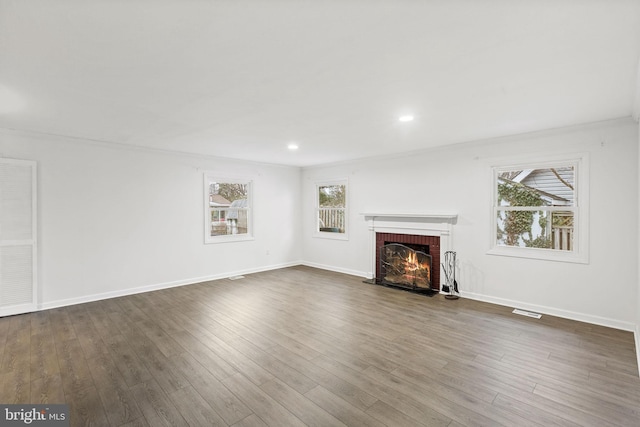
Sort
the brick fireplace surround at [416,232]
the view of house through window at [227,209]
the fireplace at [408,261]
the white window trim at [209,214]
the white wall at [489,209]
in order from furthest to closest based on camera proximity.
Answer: the view of house through window at [227,209]
the white window trim at [209,214]
the fireplace at [408,261]
the brick fireplace surround at [416,232]
the white wall at [489,209]

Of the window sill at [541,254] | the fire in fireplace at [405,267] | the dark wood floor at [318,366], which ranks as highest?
the window sill at [541,254]

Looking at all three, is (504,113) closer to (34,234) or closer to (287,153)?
(287,153)

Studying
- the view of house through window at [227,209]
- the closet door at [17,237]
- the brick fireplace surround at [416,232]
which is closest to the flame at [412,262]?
the brick fireplace surround at [416,232]

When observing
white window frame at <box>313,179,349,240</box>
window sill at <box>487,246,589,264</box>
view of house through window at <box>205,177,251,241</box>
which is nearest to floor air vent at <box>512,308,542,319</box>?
window sill at <box>487,246,589,264</box>

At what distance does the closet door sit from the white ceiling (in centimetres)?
75

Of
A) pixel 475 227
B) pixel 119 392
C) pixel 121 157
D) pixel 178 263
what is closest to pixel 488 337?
pixel 475 227

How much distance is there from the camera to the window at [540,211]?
13.1 ft

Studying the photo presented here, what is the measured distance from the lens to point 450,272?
5.09 m

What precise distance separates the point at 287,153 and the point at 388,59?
3.75 meters

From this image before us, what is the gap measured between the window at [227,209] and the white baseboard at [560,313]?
4595 mm

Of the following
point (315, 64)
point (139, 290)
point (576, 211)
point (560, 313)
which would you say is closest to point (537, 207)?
point (576, 211)

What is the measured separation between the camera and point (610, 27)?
177 cm

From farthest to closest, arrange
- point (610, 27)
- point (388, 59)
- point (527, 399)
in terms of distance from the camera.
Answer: point (527, 399) < point (388, 59) < point (610, 27)

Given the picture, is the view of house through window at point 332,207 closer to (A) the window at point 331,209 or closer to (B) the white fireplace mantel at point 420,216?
(A) the window at point 331,209
